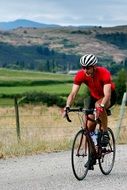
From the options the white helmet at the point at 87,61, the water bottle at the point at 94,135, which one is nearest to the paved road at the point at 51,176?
the water bottle at the point at 94,135

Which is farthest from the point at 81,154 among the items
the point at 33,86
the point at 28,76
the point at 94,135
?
the point at 28,76

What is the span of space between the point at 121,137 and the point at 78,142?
23.7 ft

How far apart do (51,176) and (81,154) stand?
626 millimetres

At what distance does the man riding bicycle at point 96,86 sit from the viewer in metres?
9.21

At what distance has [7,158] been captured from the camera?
39.3 feet

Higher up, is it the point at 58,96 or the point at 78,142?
the point at 78,142

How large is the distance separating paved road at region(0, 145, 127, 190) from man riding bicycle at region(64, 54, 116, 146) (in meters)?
0.77

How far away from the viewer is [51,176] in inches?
376

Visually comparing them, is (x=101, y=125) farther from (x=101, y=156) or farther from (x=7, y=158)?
(x=7, y=158)

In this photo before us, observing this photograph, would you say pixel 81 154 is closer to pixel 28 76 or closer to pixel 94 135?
pixel 94 135

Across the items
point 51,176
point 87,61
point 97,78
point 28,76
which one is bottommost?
point 28,76

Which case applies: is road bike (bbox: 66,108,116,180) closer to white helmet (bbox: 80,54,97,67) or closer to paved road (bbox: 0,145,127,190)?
paved road (bbox: 0,145,127,190)

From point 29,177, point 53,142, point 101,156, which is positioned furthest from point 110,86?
point 53,142

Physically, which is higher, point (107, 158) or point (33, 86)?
point (107, 158)
